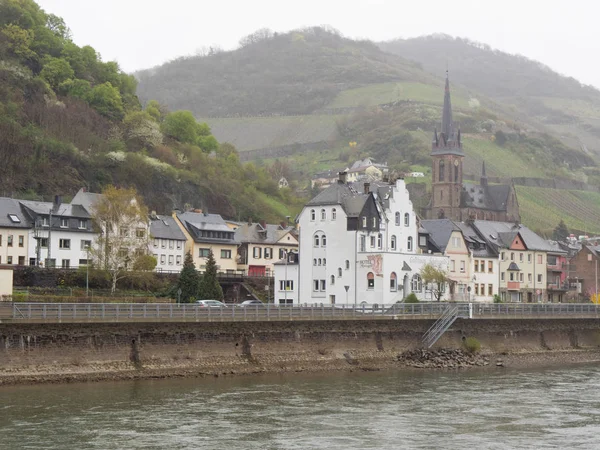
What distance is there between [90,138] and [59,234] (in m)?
45.4

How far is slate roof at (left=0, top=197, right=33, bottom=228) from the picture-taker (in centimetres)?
9606

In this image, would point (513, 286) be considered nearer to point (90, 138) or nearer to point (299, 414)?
A: point (90, 138)

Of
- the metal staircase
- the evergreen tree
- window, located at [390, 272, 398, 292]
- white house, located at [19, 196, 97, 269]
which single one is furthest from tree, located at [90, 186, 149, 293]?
the metal staircase

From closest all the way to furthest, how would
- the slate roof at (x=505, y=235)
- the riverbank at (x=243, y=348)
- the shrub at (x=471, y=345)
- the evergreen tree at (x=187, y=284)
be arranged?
the riverbank at (x=243, y=348), the shrub at (x=471, y=345), the evergreen tree at (x=187, y=284), the slate roof at (x=505, y=235)

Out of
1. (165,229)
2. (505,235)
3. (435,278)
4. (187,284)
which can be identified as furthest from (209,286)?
(505,235)

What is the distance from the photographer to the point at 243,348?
6431 cm

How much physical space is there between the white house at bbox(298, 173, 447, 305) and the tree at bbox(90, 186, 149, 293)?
46.8 feet

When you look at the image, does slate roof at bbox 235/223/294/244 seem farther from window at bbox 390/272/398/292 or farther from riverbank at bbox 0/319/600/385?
riverbank at bbox 0/319/600/385

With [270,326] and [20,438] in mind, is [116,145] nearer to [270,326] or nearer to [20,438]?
[270,326]

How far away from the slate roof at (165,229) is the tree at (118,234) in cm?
1476

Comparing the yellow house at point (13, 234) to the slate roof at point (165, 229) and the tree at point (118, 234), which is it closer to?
the tree at point (118, 234)

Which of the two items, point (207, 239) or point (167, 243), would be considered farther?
point (207, 239)

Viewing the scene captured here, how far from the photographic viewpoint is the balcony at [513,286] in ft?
365

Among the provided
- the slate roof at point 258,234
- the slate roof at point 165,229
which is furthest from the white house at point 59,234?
the slate roof at point 258,234
